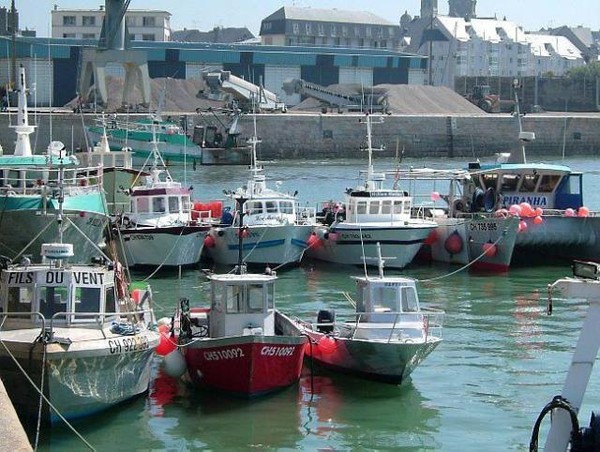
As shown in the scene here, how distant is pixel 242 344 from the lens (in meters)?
19.5

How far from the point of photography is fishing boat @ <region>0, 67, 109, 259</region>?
27766mm

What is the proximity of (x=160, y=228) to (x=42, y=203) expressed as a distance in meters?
7.29

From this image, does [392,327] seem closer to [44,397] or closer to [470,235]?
[44,397]

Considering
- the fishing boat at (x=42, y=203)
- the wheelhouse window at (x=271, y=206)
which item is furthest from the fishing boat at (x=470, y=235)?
the fishing boat at (x=42, y=203)

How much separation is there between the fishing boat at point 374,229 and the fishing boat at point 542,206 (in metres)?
2.68

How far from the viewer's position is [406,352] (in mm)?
20703

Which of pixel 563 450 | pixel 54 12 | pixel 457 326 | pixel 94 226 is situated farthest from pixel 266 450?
pixel 54 12

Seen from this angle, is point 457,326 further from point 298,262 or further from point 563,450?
point 563,450

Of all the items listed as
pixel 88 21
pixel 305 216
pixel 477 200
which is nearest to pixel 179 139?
pixel 305 216

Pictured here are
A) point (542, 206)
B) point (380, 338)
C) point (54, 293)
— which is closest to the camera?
point (54, 293)

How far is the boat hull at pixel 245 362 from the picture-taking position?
1955 centimetres

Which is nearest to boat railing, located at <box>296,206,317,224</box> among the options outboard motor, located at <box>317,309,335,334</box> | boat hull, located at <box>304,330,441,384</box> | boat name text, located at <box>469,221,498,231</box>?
boat name text, located at <box>469,221,498,231</box>

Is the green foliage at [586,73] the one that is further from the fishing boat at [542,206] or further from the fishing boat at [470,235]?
the fishing boat at [470,235]

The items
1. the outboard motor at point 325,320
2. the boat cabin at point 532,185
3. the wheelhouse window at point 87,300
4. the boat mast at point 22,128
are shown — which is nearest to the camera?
the wheelhouse window at point 87,300
